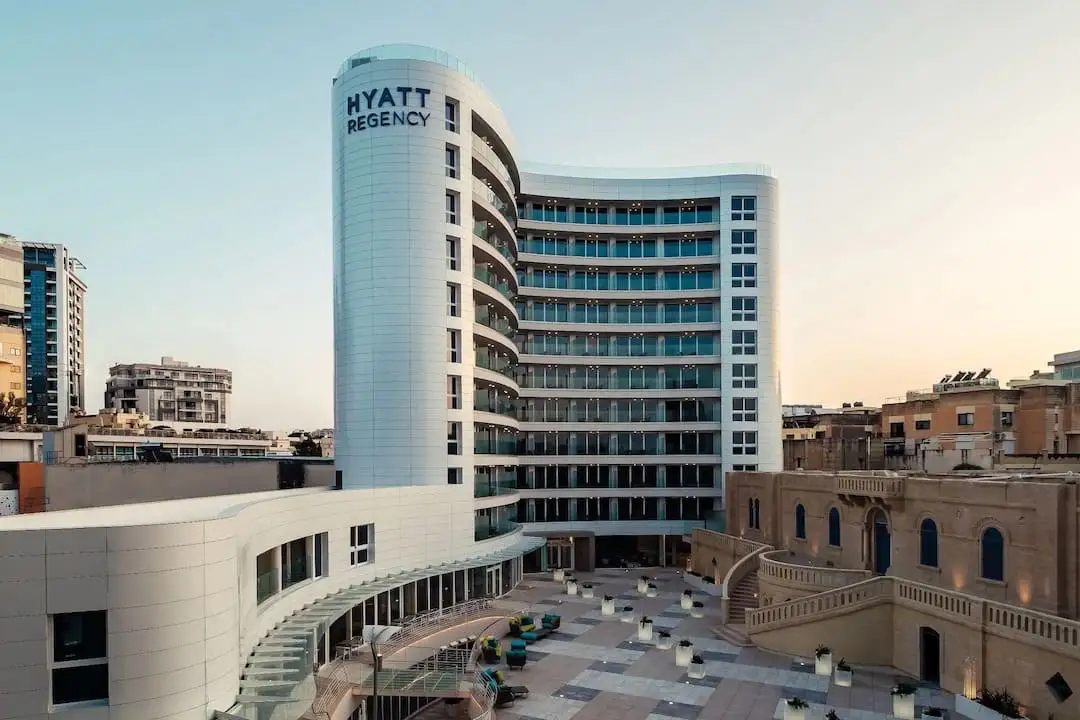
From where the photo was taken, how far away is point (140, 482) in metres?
41.2

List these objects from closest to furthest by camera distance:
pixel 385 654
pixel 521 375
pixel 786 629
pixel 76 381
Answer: pixel 385 654
pixel 786 629
pixel 521 375
pixel 76 381

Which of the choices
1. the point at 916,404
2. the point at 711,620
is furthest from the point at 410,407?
the point at 916,404

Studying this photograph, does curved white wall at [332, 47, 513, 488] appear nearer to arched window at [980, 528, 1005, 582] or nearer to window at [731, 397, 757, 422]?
arched window at [980, 528, 1005, 582]

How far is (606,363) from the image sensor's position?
2603 inches

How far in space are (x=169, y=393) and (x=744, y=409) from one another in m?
153

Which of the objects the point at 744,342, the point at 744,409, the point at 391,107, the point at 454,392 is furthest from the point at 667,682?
the point at 744,342

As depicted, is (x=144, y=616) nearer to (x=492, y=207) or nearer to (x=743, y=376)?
(x=492, y=207)

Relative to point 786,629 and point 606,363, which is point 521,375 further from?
point 786,629

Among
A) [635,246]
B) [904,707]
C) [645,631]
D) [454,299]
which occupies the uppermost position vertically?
[635,246]

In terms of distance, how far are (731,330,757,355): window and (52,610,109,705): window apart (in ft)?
191

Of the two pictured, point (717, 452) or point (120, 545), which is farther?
point (717, 452)

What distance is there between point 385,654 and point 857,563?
90.9ft

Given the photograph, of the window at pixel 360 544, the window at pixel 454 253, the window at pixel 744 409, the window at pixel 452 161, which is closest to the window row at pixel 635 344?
the window at pixel 744 409

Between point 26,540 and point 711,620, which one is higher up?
point 26,540
